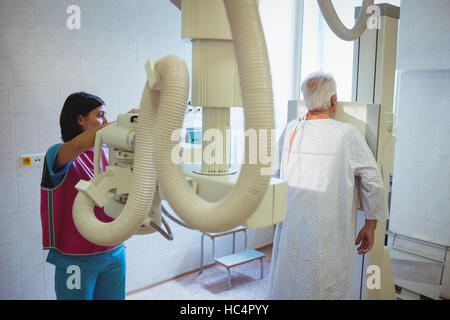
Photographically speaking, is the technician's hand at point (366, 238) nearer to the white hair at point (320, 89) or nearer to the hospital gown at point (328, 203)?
the hospital gown at point (328, 203)

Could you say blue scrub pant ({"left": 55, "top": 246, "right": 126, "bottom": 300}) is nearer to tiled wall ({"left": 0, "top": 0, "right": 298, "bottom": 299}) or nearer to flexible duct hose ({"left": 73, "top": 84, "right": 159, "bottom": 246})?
tiled wall ({"left": 0, "top": 0, "right": 298, "bottom": 299})

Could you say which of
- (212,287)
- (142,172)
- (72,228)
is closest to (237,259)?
(212,287)

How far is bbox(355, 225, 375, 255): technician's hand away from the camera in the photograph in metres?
2.04

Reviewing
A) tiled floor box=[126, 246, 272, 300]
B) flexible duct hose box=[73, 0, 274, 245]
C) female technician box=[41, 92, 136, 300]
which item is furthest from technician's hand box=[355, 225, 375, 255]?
flexible duct hose box=[73, 0, 274, 245]

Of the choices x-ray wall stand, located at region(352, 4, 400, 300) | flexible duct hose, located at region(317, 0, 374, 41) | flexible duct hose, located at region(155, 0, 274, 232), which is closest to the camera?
flexible duct hose, located at region(155, 0, 274, 232)

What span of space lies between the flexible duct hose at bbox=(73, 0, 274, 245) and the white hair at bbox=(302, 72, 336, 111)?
149cm

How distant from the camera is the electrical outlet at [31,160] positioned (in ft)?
7.93

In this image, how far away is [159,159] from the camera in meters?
0.59

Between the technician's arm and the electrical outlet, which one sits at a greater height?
the technician's arm

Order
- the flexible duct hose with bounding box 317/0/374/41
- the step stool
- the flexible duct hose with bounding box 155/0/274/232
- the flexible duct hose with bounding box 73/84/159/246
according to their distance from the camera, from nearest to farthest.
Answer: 1. the flexible duct hose with bounding box 155/0/274/232
2. the flexible duct hose with bounding box 73/84/159/246
3. the flexible duct hose with bounding box 317/0/374/41
4. the step stool

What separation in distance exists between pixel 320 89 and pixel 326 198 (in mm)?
554

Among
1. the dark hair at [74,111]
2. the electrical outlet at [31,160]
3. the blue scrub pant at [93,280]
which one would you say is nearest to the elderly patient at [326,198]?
the blue scrub pant at [93,280]

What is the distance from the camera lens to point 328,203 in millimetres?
1966

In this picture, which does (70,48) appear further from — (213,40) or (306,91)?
(213,40)
